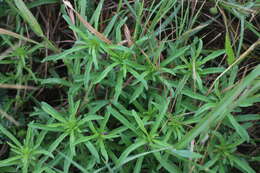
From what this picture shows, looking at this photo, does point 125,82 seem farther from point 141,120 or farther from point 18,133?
point 18,133

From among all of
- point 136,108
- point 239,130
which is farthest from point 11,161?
point 239,130

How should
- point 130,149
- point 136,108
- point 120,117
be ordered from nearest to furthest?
point 130,149
point 120,117
point 136,108

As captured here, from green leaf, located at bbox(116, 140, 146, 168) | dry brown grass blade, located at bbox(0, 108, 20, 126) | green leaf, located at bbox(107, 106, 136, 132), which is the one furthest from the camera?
dry brown grass blade, located at bbox(0, 108, 20, 126)

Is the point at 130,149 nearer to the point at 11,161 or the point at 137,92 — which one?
the point at 137,92

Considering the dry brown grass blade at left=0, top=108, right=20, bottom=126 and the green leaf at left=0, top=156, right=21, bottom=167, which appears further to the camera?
the dry brown grass blade at left=0, top=108, right=20, bottom=126

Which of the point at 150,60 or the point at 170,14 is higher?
the point at 170,14

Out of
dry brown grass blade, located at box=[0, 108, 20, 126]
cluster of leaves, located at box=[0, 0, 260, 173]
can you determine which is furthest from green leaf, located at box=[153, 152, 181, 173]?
dry brown grass blade, located at box=[0, 108, 20, 126]

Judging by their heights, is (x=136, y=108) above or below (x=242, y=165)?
above

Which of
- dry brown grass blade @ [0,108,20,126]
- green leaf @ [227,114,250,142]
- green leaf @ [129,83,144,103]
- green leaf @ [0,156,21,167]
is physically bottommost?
green leaf @ [0,156,21,167]

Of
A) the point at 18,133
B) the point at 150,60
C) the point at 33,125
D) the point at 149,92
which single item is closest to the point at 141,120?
the point at 149,92

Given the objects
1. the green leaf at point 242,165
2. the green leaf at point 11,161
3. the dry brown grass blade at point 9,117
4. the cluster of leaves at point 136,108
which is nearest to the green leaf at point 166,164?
the cluster of leaves at point 136,108

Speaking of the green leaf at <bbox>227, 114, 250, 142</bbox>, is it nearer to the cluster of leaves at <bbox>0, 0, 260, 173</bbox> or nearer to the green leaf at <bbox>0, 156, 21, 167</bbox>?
the cluster of leaves at <bbox>0, 0, 260, 173</bbox>
